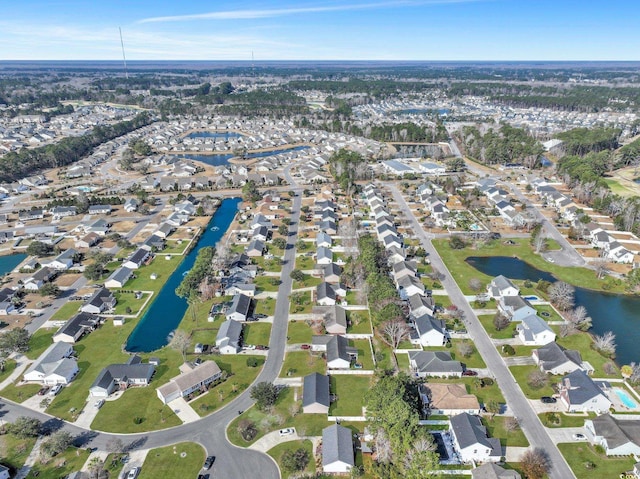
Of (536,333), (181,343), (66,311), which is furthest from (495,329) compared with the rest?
(66,311)

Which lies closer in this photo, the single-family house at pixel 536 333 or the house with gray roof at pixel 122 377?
the house with gray roof at pixel 122 377

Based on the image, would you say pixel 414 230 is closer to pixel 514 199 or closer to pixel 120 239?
pixel 514 199

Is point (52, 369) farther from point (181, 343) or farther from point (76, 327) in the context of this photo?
point (181, 343)

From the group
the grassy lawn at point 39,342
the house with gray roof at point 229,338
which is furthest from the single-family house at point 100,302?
the house with gray roof at point 229,338

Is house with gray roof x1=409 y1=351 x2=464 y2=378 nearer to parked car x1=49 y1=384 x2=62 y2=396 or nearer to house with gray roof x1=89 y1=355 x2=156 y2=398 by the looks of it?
house with gray roof x1=89 y1=355 x2=156 y2=398

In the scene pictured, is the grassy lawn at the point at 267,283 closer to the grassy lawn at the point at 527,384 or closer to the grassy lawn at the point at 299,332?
the grassy lawn at the point at 299,332

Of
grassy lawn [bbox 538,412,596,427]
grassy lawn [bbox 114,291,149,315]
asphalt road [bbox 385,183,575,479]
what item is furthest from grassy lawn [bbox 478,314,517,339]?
grassy lawn [bbox 114,291,149,315]
